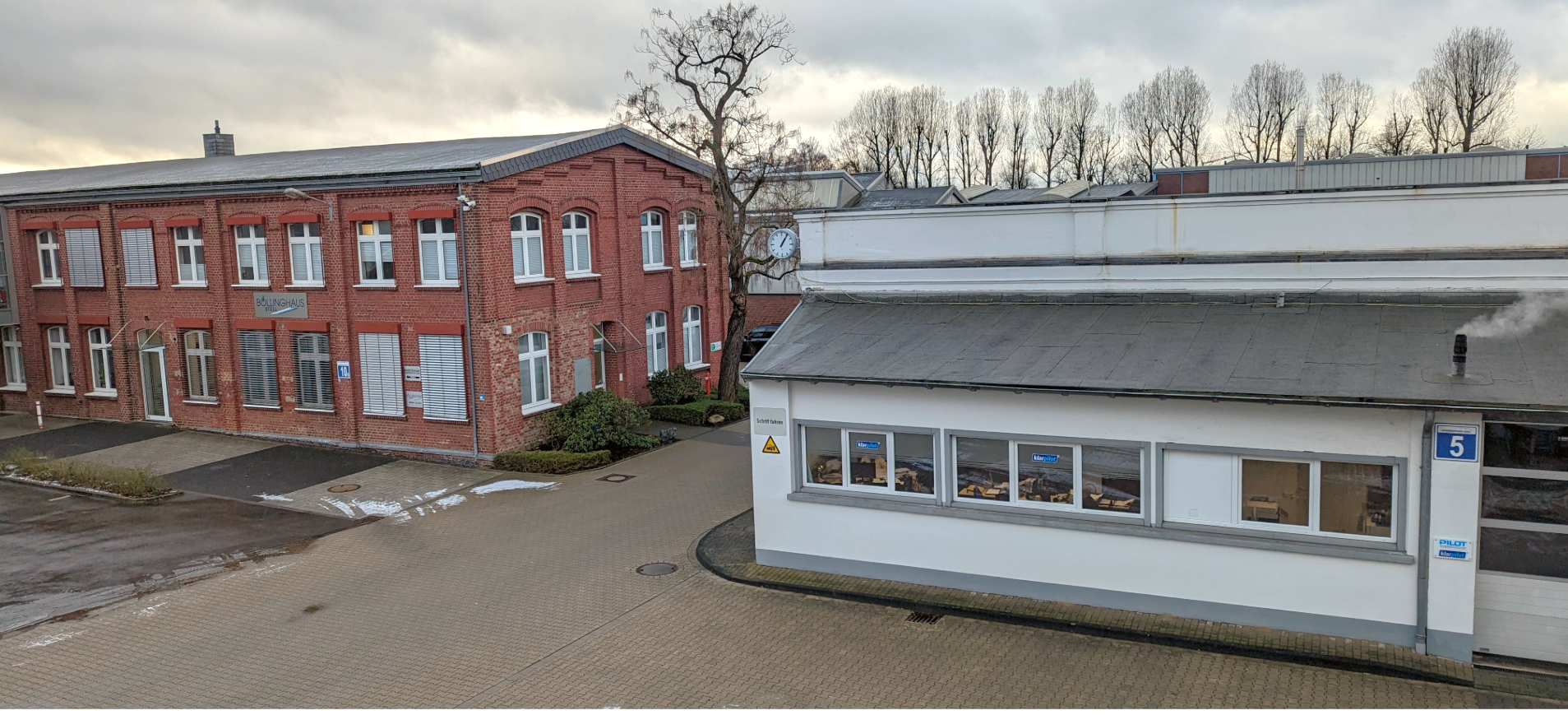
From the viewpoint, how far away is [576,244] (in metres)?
23.5

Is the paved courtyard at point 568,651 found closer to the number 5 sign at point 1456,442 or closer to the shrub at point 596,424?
the number 5 sign at point 1456,442

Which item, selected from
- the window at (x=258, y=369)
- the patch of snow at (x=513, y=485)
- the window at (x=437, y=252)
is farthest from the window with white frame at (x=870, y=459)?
the window at (x=258, y=369)

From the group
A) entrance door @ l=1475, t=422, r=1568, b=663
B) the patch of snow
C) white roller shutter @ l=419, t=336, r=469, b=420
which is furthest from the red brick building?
entrance door @ l=1475, t=422, r=1568, b=663

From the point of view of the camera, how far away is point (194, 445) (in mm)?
22938

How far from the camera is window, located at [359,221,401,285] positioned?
840 inches

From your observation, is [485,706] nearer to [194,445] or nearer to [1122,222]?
[1122,222]

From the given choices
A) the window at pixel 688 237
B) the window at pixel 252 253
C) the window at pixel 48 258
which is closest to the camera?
the window at pixel 252 253

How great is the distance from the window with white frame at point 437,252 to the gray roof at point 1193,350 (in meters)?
9.70

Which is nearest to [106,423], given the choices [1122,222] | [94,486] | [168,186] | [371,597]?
[168,186]

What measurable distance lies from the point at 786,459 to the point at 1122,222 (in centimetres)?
508

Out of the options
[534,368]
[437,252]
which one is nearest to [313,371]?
[437,252]

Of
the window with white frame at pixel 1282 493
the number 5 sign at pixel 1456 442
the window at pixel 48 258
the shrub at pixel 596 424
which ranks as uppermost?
the window at pixel 48 258

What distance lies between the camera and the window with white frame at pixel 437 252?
68.1 feet

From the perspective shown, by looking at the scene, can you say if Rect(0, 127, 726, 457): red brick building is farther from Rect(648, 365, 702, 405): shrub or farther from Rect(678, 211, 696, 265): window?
Rect(648, 365, 702, 405): shrub
